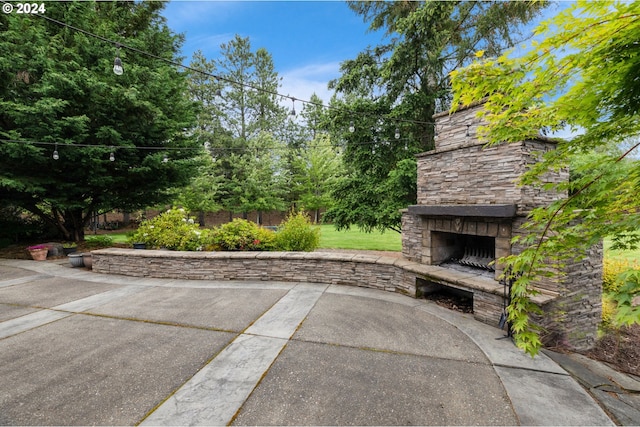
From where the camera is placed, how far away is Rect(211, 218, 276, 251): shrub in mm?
6973

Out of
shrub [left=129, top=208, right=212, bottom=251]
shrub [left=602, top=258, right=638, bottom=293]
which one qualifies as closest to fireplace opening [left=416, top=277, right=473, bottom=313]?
shrub [left=602, top=258, right=638, bottom=293]

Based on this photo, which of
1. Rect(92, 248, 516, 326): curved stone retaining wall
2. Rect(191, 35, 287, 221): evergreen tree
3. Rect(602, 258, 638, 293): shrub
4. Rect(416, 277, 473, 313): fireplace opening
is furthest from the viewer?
Rect(191, 35, 287, 221): evergreen tree

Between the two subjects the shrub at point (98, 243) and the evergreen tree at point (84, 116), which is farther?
the shrub at point (98, 243)

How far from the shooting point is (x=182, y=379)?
2.62 meters

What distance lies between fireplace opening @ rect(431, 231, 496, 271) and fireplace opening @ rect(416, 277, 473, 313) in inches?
20.9

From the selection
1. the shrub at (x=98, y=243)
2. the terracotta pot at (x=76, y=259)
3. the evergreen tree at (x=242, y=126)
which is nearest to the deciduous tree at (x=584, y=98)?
the terracotta pot at (x=76, y=259)

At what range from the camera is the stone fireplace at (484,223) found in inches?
157

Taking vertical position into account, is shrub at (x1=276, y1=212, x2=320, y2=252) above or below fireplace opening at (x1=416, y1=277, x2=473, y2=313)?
above

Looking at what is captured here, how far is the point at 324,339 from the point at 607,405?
2762mm

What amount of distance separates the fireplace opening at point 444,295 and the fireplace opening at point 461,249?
1.74 ft

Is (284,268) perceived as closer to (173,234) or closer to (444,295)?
(444,295)

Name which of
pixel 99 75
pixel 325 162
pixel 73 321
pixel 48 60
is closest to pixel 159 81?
pixel 99 75

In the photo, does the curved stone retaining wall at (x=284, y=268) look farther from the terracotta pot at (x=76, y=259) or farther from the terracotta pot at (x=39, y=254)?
the terracotta pot at (x=39, y=254)

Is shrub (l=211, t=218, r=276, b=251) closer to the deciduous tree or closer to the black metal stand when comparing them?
the black metal stand
